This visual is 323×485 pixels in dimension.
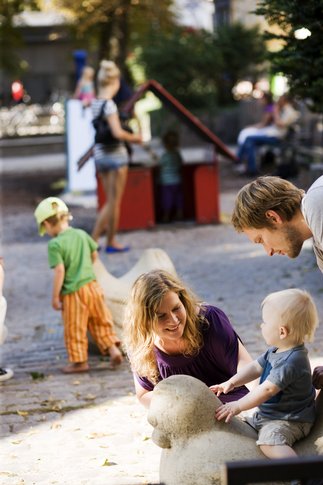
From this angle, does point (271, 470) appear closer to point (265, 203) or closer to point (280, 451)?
point (280, 451)

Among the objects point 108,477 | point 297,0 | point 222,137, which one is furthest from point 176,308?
point 222,137

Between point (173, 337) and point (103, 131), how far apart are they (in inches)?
282

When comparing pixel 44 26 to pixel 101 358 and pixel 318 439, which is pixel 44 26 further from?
pixel 318 439

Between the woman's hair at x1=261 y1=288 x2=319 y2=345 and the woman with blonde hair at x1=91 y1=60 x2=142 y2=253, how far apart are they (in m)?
7.23

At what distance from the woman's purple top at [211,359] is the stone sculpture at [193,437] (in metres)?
0.38

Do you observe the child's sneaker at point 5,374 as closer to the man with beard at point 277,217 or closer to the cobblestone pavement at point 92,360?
the cobblestone pavement at point 92,360

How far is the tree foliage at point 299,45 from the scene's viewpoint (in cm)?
770

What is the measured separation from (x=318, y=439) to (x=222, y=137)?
73.2 ft

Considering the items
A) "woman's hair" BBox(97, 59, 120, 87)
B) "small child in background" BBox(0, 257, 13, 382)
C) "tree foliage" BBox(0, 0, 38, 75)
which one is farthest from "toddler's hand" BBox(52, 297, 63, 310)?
"tree foliage" BBox(0, 0, 38, 75)

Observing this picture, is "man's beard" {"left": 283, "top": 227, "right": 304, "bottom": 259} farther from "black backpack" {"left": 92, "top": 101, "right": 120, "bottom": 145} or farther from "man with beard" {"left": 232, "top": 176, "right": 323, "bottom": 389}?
"black backpack" {"left": 92, "top": 101, "right": 120, "bottom": 145}

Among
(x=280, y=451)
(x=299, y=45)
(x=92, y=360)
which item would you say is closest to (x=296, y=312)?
(x=280, y=451)

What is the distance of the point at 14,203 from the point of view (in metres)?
17.2

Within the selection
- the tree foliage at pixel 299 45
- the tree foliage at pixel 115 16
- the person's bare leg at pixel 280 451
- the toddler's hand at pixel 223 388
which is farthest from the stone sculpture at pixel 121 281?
the tree foliage at pixel 115 16

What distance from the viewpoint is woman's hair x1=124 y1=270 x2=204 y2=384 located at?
4027 mm
